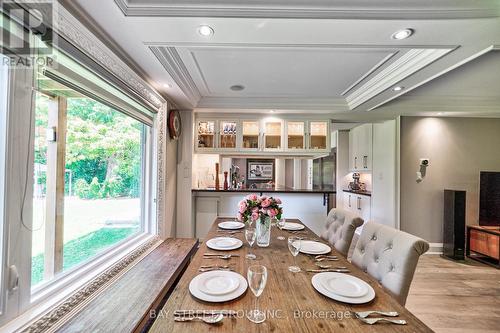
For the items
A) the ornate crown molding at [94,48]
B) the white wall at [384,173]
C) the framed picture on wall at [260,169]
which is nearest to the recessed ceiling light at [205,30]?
the ornate crown molding at [94,48]

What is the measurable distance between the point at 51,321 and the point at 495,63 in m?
4.03

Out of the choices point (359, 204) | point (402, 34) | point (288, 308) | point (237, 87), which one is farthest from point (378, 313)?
point (359, 204)

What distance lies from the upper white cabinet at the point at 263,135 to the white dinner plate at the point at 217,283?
2.68 meters

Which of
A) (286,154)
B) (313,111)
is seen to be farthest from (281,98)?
(286,154)

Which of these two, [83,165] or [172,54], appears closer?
[83,165]

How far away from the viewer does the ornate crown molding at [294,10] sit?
1359 mm

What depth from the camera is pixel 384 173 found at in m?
4.03

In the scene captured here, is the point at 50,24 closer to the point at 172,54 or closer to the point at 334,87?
the point at 172,54

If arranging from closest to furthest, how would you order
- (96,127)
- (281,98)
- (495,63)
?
(96,127), (495,63), (281,98)

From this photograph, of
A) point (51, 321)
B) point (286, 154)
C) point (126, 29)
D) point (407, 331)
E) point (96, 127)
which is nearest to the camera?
point (407, 331)

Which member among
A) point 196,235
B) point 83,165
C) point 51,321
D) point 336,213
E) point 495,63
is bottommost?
point 196,235

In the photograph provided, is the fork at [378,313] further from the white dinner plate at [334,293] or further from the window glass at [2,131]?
the window glass at [2,131]

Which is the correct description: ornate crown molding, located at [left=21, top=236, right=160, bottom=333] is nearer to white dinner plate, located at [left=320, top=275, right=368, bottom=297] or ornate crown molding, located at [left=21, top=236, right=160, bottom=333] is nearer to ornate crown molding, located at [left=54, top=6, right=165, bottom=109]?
white dinner plate, located at [left=320, top=275, right=368, bottom=297]

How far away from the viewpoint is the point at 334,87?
2.97m
